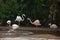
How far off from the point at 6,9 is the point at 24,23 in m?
1.47

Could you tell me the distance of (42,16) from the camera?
49.0 ft

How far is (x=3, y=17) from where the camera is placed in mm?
14906

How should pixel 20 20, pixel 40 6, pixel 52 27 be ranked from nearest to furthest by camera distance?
pixel 52 27, pixel 20 20, pixel 40 6

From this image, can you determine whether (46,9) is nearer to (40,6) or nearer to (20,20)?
(40,6)

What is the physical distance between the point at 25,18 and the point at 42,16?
1044 millimetres

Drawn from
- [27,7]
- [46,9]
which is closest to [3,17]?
[27,7]

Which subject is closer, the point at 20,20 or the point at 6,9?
the point at 20,20

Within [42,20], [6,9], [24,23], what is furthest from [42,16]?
[6,9]

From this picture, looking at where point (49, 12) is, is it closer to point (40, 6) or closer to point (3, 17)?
point (40, 6)

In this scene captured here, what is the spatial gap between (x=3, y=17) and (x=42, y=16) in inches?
92.9

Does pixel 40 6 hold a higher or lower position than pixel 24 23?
higher

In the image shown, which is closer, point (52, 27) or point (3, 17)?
point (52, 27)

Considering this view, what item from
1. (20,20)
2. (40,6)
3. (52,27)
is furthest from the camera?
(40,6)

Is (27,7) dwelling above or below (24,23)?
above
